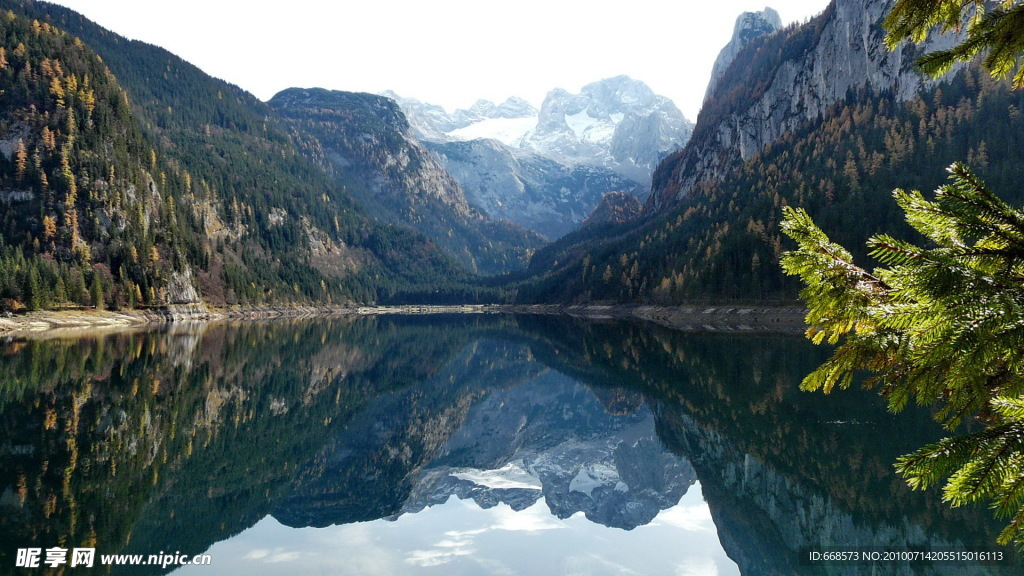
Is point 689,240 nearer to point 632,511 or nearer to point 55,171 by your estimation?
point 632,511

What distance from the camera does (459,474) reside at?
3166 centimetres

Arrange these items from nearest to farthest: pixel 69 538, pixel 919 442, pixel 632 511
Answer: pixel 69 538 → pixel 632 511 → pixel 919 442

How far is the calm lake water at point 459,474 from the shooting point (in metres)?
16.7

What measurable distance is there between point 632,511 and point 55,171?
176863 millimetres

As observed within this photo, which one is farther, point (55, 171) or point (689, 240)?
point (689, 240)

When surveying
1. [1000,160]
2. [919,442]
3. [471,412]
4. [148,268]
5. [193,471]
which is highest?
[1000,160]

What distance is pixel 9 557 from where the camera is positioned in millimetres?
14359

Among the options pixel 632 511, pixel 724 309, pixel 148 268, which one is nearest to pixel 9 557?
Answer: pixel 632 511

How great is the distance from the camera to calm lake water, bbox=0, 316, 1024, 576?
1669cm

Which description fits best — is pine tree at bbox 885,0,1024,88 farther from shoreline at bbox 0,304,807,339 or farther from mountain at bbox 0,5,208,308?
mountain at bbox 0,5,208,308

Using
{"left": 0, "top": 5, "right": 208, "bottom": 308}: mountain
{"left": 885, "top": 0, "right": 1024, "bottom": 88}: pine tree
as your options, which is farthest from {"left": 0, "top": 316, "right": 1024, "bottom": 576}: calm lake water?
{"left": 0, "top": 5, "right": 208, "bottom": 308}: mountain

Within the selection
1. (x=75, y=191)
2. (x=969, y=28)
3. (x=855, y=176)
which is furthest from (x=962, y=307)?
(x=75, y=191)

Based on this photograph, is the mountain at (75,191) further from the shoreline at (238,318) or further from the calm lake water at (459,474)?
the calm lake water at (459,474)

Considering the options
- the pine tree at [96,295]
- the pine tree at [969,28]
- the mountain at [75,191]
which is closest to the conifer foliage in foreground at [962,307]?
the pine tree at [969,28]
